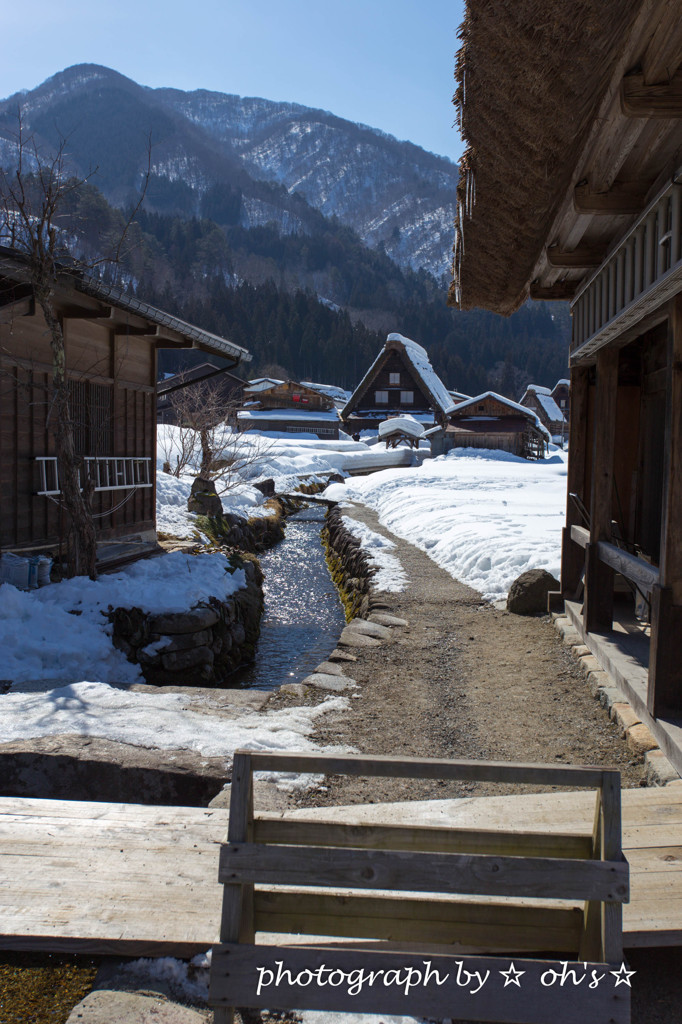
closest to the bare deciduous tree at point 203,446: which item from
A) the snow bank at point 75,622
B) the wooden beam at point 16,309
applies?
the wooden beam at point 16,309

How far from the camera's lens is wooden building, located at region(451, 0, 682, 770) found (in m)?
2.68

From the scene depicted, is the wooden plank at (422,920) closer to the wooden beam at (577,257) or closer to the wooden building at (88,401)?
the wooden beam at (577,257)

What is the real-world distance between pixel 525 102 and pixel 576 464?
150 inches

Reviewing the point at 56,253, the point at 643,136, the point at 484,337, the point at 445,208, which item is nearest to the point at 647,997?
the point at 643,136

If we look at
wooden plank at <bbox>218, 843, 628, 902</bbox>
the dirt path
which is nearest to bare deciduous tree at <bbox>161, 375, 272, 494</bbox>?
the dirt path

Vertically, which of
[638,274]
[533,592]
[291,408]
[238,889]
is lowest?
[533,592]

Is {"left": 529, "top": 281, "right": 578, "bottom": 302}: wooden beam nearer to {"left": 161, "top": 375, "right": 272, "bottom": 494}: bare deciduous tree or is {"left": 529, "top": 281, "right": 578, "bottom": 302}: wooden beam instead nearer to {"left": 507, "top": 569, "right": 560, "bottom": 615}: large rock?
{"left": 507, "top": 569, "right": 560, "bottom": 615}: large rock

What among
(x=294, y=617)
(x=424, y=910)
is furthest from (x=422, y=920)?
(x=294, y=617)

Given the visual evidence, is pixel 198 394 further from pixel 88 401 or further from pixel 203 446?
pixel 88 401

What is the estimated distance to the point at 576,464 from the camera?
6.25 m

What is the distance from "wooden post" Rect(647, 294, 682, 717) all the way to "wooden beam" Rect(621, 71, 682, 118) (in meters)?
0.89

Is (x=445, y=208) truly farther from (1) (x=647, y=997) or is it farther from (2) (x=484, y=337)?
(1) (x=647, y=997)

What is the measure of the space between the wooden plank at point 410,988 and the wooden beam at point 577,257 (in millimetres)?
4632

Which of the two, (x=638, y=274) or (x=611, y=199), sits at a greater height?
(x=611, y=199)
